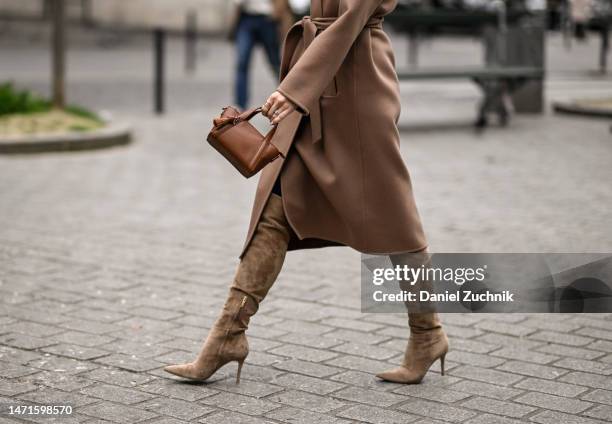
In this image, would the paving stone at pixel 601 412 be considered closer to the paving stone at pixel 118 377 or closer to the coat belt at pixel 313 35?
the coat belt at pixel 313 35

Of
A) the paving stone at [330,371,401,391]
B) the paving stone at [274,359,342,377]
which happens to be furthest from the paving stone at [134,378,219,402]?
the paving stone at [330,371,401,391]

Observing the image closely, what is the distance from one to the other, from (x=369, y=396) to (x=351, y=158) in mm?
851

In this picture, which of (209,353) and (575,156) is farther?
(575,156)

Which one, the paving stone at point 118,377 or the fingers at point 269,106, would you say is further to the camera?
the paving stone at point 118,377

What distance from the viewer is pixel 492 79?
14.0 meters

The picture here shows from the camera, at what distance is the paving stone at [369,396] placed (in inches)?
170

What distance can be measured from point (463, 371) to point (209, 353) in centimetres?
101

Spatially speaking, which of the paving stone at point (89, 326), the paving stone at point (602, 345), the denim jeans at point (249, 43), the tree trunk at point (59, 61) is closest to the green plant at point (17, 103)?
the tree trunk at point (59, 61)

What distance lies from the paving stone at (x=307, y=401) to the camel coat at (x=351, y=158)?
0.54 meters

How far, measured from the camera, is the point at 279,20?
12.8 meters

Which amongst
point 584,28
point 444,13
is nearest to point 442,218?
point 444,13

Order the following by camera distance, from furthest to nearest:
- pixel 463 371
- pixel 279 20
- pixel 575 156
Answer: pixel 279 20 < pixel 575 156 < pixel 463 371

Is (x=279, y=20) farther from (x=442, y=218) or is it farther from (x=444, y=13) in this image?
(x=442, y=218)

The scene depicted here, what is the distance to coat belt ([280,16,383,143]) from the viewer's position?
4348mm
